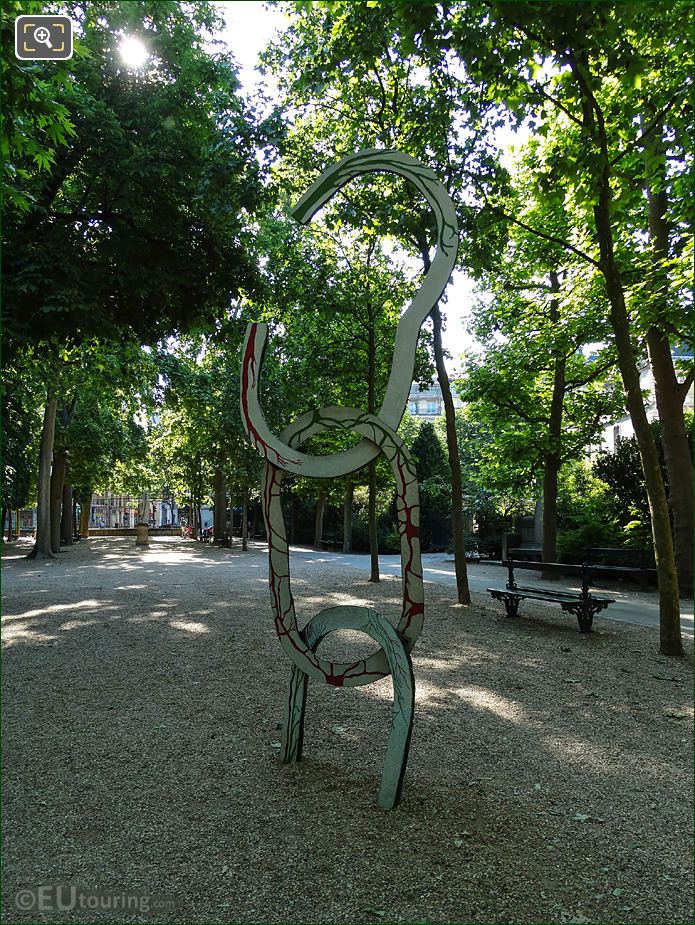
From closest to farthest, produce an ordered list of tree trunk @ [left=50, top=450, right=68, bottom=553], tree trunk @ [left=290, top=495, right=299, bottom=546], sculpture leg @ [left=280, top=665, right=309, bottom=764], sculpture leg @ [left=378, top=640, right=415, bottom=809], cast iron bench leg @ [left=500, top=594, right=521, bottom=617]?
sculpture leg @ [left=378, top=640, right=415, bottom=809], sculpture leg @ [left=280, top=665, right=309, bottom=764], cast iron bench leg @ [left=500, top=594, right=521, bottom=617], tree trunk @ [left=50, top=450, right=68, bottom=553], tree trunk @ [left=290, top=495, right=299, bottom=546]

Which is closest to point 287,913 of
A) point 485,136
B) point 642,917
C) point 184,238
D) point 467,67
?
point 642,917

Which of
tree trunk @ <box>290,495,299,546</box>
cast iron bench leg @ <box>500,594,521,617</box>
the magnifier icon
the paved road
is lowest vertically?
the paved road

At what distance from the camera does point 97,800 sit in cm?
362

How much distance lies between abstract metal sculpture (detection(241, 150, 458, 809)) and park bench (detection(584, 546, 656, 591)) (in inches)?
438

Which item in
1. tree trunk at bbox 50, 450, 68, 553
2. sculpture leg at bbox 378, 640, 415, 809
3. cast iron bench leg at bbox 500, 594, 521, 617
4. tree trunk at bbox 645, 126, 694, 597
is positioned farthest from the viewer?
tree trunk at bbox 50, 450, 68, 553

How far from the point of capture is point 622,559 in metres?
14.4

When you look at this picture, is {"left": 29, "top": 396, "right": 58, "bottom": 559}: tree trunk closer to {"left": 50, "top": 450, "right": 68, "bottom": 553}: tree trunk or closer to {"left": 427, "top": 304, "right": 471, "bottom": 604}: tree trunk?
{"left": 50, "top": 450, "right": 68, "bottom": 553}: tree trunk

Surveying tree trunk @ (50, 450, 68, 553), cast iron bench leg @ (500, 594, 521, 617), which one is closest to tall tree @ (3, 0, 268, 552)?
cast iron bench leg @ (500, 594, 521, 617)

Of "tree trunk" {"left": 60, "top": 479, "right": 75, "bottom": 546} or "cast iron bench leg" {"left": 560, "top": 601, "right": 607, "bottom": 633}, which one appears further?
"tree trunk" {"left": 60, "top": 479, "right": 75, "bottom": 546}

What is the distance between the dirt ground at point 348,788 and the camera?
2771mm

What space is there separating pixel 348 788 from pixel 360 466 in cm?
202

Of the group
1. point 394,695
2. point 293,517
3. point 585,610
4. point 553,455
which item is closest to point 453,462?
point 585,610

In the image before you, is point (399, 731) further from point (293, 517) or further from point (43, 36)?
point (293, 517)

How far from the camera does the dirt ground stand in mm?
2771
